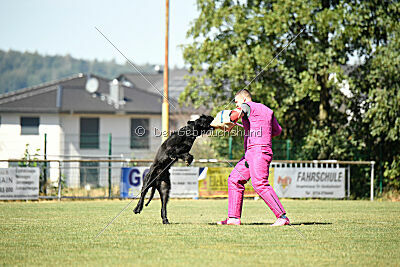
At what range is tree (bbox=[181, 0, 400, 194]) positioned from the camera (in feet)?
76.7

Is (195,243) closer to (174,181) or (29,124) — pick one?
(174,181)

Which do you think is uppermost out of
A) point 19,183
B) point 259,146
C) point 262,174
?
point 259,146

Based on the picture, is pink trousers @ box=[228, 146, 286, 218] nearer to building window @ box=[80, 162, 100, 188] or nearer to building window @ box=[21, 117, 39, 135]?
building window @ box=[80, 162, 100, 188]

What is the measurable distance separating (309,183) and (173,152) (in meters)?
12.1

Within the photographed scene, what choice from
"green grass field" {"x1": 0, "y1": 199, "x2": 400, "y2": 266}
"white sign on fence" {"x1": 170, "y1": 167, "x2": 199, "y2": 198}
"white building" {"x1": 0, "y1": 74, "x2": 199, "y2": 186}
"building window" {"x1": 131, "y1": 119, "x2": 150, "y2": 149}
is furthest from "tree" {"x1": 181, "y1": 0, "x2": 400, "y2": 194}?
"green grass field" {"x1": 0, "y1": 199, "x2": 400, "y2": 266}

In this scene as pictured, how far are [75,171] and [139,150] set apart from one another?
8.68 m

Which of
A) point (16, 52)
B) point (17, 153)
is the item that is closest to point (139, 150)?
point (17, 153)

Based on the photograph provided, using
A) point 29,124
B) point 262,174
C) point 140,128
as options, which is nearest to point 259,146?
point 262,174

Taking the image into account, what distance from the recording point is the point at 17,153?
2741cm

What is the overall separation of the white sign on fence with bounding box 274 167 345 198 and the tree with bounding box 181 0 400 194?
103 inches

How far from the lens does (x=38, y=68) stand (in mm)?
144875

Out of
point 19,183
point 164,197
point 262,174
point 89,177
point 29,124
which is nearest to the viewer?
point 262,174

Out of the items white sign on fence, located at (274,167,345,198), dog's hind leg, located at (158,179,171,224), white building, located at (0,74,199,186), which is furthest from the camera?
white building, located at (0,74,199,186)

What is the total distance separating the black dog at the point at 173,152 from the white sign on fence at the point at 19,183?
923 centimetres
